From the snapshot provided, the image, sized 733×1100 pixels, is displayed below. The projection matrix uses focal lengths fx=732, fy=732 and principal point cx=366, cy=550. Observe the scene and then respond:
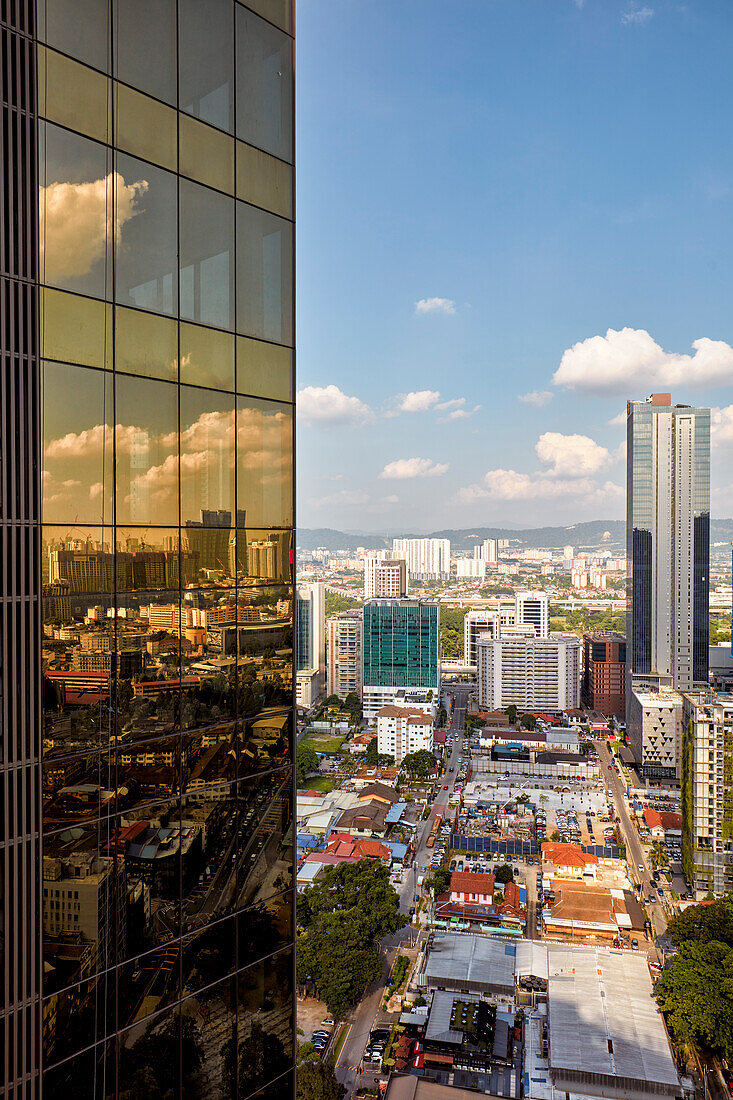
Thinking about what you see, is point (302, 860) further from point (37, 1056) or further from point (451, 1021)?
point (37, 1056)

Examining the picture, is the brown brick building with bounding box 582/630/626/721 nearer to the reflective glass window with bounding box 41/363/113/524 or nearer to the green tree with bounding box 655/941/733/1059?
the green tree with bounding box 655/941/733/1059

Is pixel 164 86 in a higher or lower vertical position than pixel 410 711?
higher

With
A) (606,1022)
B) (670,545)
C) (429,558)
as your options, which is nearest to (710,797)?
(606,1022)

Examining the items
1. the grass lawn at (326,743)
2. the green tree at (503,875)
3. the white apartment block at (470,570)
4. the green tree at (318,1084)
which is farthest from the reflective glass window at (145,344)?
the white apartment block at (470,570)

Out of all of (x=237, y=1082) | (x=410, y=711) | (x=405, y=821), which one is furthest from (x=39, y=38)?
(x=410, y=711)

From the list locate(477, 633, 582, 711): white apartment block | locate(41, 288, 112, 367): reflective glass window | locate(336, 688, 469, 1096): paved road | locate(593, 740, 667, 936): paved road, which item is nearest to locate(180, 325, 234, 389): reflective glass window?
locate(41, 288, 112, 367): reflective glass window

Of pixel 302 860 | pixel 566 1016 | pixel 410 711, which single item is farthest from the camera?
pixel 410 711

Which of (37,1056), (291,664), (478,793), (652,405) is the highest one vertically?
(652,405)
